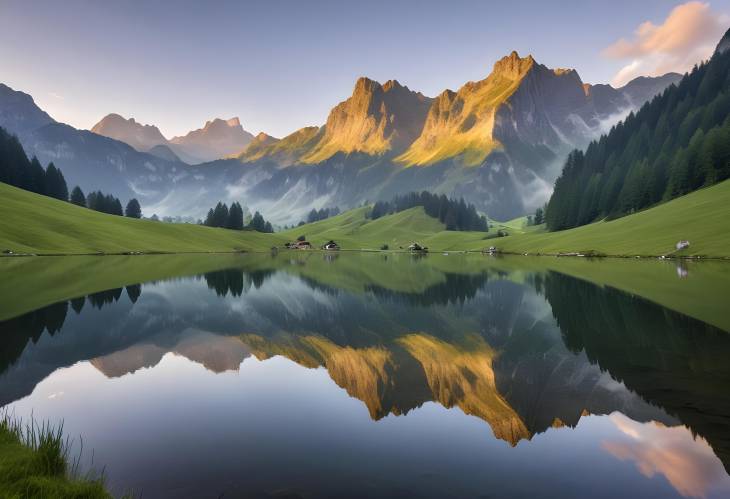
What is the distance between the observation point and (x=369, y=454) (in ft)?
44.1

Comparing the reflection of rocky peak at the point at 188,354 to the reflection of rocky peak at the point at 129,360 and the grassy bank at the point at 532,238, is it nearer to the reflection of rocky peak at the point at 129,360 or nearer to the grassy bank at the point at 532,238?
the reflection of rocky peak at the point at 129,360

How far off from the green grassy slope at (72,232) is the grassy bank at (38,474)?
11500 centimetres

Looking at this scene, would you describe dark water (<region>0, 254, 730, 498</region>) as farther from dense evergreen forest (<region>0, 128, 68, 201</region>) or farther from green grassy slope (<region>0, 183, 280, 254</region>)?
dense evergreen forest (<region>0, 128, 68, 201</region>)

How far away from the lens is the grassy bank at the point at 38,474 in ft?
29.8

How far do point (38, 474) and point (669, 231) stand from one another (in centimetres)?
12443

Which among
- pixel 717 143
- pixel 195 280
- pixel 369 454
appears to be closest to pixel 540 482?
pixel 369 454

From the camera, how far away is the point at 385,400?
1859cm

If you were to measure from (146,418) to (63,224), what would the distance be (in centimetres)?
14466

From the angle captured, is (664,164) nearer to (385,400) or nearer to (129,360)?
(385,400)

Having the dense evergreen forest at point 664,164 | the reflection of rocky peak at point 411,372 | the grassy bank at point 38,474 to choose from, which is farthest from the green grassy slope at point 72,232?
the dense evergreen forest at point 664,164

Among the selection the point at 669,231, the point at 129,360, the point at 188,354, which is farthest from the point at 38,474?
the point at 669,231

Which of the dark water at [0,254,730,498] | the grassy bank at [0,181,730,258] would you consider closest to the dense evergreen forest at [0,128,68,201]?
the grassy bank at [0,181,730,258]

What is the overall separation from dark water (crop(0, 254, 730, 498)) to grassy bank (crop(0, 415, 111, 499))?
1.34 metres

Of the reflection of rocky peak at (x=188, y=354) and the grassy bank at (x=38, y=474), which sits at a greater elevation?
the grassy bank at (x=38, y=474)
